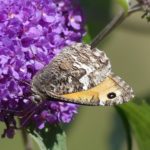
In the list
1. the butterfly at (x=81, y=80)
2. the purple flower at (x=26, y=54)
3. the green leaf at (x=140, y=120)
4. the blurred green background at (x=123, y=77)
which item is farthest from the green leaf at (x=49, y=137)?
the blurred green background at (x=123, y=77)

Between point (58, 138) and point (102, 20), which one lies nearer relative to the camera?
point (58, 138)

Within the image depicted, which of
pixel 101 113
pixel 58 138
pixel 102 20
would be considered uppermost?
pixel 58 138

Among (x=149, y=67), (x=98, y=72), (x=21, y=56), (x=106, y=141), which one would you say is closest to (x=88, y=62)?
(x=98, y=72)

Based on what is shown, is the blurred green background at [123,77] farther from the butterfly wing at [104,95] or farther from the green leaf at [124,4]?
the butterfly wing at [104,95]

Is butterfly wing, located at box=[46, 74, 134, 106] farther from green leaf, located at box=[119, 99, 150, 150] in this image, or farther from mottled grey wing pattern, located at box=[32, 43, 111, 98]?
green leaf, located at box=[119, 99, 150, 150]

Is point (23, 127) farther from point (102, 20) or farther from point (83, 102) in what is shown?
point (102, 20)

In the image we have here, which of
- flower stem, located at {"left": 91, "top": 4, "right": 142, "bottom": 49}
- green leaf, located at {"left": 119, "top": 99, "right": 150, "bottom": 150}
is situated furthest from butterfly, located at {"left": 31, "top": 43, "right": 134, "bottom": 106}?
green leaf, located at {"left": 119, "top": 99, "right": 150, "bottom": 150}

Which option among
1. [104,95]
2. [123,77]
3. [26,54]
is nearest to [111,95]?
[104,95]
